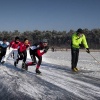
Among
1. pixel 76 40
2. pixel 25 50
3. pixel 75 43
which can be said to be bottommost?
pixel 25 50

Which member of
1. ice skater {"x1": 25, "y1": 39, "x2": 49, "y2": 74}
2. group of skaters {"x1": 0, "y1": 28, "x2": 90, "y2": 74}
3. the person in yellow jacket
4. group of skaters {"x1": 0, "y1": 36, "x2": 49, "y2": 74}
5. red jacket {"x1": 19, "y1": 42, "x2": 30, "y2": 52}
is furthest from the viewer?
red jacket {"x1": 19, "y1": 42, "x2": 30, "y2": 52}

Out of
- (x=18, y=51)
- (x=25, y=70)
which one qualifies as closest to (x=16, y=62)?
(x=18, y=51)

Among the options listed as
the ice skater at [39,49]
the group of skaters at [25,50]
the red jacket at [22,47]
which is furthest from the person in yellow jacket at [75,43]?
the red jacket at [22,47]

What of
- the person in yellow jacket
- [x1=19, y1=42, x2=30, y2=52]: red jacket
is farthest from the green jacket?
[x1=19, y1=42, x2=30, y2=52]: red jacket

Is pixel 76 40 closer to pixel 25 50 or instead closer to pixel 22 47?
pixel 25 50

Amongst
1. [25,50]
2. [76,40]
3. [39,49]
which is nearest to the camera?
[39,49]

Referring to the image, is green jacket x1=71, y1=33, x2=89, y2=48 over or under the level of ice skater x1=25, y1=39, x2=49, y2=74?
over

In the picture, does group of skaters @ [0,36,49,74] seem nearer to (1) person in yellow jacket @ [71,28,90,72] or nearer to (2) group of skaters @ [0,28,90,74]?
(2) group of skaters @ [0,28,90,74]

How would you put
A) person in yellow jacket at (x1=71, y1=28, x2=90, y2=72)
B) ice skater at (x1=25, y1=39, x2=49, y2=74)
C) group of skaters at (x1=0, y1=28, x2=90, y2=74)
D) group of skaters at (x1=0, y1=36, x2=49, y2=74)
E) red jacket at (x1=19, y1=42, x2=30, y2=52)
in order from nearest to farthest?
ice skater at (x1=25, y1=39, x2=49, y2=74), group of skaters at (x1=0, y1=36, x2=49, y2=74), group of skaters at (x1=0, y1=28, x2=90, y2=74), person in yellow jacket at (x1=71, y1=28, x2=90, y2=72), red jacket at (x1=19, y1=42, x2=30, y2=52)

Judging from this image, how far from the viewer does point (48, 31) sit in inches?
5812

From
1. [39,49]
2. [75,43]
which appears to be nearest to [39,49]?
[39,49]

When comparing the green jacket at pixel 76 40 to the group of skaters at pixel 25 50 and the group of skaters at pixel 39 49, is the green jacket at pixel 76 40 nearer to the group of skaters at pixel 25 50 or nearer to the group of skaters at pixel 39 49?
the group of skaters at pixel 39 49

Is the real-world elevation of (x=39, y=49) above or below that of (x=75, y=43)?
below

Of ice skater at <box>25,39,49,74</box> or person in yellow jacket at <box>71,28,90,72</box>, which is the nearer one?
ice skater at <box>25,39,49,74</box>
